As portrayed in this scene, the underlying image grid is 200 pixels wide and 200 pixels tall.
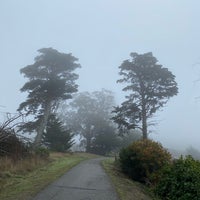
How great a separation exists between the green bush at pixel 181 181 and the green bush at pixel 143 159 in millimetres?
5647

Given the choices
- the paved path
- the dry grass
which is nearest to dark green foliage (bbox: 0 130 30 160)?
the dry grass

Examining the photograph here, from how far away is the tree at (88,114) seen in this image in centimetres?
6112

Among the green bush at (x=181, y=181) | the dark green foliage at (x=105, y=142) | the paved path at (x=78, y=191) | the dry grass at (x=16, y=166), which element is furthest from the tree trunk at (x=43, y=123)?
the green bush at (x=181, y=181)

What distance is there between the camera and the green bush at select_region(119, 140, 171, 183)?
1777cm

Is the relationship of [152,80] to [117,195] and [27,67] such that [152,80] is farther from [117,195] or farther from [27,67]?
[117,195]

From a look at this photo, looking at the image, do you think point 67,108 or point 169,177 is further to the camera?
point 67,108

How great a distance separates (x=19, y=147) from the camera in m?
18.3

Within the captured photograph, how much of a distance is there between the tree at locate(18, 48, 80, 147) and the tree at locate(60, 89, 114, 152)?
22.4 metres

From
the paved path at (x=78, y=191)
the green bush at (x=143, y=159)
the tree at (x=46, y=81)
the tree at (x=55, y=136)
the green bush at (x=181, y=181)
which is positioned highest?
the tree at (x=46, y=81)

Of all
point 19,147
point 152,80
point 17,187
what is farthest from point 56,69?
point 17,187

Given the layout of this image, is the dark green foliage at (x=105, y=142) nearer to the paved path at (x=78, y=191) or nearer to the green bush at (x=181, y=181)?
the paved path at (x=78, y=191)

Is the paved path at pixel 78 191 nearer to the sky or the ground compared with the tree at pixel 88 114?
nearer to the ground

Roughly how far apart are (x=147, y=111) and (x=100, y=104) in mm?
28272

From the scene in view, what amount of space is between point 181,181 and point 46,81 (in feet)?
91.1
